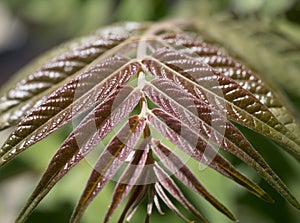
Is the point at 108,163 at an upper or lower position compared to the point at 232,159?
lower

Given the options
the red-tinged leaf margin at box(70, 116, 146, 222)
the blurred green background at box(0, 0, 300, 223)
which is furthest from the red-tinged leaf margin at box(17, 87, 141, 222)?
the blurred green background at box(0, 0, 300, 223)

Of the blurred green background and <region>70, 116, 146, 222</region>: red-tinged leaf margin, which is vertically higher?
the blurred green background

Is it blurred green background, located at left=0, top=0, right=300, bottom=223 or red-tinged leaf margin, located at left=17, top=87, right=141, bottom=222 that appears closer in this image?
red-tinged leaf margin, located at left=17, top=87, right=141, bottom=222

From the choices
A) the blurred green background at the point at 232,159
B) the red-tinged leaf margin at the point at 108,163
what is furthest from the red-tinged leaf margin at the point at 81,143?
the blurred green background at the point at 232,159

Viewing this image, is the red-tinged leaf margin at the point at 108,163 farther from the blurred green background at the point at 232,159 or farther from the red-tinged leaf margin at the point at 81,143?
the blurred green background at the point at 232,159

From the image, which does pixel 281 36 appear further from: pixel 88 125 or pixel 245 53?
pixel 88 125

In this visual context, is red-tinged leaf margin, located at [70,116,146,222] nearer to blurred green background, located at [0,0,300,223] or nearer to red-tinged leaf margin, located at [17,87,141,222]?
red-tinged leaf margin, located at [17,87,141,222]

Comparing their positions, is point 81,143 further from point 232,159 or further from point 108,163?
point 232,159

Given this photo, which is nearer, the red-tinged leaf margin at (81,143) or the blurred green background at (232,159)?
the red-tinged leaf margin at (81,143)

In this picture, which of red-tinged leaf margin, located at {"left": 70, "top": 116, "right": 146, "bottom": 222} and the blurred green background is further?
the blurred green background

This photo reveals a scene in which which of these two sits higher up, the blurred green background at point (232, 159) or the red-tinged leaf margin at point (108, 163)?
the blurred green background at point (232, 159)

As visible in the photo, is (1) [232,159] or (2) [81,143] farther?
(1) [232,159]

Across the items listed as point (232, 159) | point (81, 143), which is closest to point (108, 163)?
point (81, 143)
